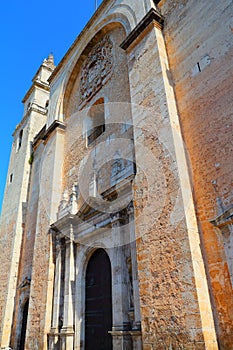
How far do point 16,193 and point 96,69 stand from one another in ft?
18.4

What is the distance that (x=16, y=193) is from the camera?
1059cm

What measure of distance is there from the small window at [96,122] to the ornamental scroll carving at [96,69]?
430 millimetres

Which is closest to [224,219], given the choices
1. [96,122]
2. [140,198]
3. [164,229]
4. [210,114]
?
[164,229]

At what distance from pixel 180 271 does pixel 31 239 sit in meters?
6.34

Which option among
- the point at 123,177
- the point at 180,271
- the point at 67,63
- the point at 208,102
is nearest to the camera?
the point at 180,271

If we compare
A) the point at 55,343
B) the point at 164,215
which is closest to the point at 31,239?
the point at 55,343

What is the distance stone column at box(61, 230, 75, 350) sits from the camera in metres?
5.20

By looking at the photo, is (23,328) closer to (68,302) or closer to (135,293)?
(68,302)

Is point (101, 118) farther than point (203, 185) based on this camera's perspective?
Yes

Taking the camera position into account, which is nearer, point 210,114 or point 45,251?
point 210,114

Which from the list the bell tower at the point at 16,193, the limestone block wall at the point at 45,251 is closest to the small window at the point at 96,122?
the limestone block wall at the point at 45,251

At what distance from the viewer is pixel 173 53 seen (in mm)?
5160

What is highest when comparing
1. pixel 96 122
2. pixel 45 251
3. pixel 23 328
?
pixel 96 122

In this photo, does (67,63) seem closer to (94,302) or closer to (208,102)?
(208,102)
